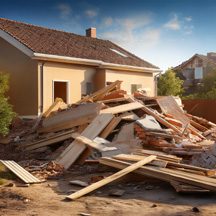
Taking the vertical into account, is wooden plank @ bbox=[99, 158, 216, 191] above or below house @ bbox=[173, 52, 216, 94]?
below

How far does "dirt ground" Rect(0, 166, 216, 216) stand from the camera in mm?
7113

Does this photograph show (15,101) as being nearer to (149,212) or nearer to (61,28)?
(61,28)

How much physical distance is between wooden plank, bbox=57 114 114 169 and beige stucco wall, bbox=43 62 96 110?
6096mm

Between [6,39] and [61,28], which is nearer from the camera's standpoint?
[6,39]

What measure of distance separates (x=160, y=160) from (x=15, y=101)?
11.1 m

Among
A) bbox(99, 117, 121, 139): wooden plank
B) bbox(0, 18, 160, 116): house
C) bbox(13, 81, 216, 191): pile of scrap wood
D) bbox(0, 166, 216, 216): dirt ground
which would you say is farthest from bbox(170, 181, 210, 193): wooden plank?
bbox(0, 18, 160, 116): house

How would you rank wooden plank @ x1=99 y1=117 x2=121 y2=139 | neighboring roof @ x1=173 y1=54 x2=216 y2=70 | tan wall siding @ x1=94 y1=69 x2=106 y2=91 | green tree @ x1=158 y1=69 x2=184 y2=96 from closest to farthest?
1. wooden plank @ x1=99 y1=117 x2=121 y2=139
2. tan wall siding @ x1=94 y1=69 x2=106 y2=91
3. green tree @ x1=158 y1=69 x2=184 y2=96
4. neighboring roof @ x1=173 y1=54 x2=216 y2=70

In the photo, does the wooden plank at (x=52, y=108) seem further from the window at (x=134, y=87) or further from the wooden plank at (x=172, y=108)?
the window at (x=134, y=87)

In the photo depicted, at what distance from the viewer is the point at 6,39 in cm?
1925

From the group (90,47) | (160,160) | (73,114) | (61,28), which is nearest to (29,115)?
(73,114)

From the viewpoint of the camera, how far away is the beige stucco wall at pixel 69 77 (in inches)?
735

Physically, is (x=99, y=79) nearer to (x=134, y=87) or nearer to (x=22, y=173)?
(x=134, y=87)

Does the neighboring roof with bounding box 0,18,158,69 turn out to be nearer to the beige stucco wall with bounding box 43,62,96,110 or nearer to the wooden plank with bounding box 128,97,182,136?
the beige stucco wall with bounding box 43,62,96,110

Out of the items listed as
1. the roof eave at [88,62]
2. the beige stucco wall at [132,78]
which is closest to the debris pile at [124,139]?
the roof eave at [88,62]
